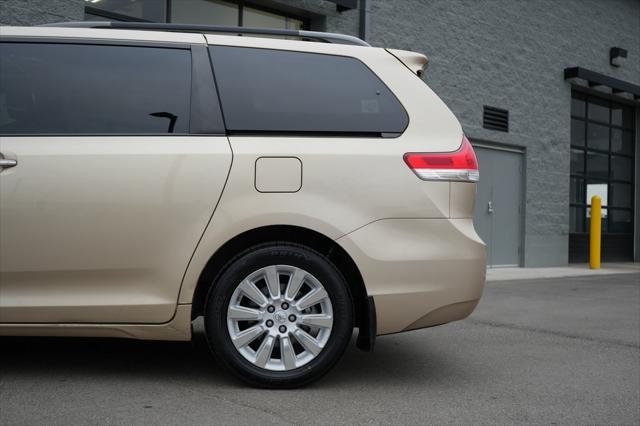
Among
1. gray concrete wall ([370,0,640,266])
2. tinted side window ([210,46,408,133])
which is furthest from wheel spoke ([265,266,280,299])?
gray concrete wall ([370,0,640,266])

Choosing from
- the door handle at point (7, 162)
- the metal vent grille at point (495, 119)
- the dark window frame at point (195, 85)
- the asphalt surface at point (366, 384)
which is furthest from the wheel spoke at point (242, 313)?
the metal vent grille at point (495, 119)

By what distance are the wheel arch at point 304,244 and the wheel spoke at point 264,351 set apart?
41 centimetres

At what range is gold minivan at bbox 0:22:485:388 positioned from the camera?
11.3 feet

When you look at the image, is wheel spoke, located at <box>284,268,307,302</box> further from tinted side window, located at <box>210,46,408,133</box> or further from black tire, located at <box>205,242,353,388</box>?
tinted side window, located at <box>210,46,408,133</box>

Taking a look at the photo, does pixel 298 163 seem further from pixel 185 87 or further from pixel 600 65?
pixel 600 65

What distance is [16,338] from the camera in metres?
4.72

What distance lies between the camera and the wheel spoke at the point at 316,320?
139 inches

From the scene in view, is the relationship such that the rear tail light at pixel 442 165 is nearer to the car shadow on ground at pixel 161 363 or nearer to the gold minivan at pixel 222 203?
the gold minivan at pixel 222 203

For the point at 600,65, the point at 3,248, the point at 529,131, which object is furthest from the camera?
the point at 600,65

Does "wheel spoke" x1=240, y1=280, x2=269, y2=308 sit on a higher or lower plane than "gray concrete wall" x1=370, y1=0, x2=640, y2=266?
lower

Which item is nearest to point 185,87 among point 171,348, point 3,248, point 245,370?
point 3,248

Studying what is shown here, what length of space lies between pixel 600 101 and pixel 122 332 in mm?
15877

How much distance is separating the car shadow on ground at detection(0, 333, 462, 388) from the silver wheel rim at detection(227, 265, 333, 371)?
0.88 ft

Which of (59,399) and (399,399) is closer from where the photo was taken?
(59,399)
